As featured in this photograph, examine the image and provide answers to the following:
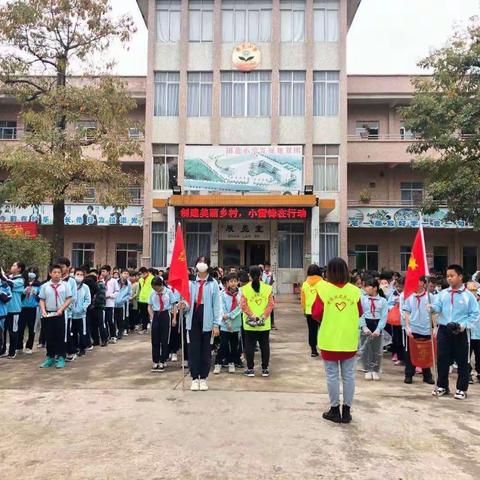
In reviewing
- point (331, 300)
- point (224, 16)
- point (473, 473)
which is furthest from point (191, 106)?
point (473, 473)

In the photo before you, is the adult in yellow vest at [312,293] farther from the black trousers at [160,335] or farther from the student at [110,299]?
the student at [110,299]

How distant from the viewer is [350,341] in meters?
4.80

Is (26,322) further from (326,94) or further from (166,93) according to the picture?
(326,94)

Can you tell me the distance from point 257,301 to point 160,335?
5.18ft

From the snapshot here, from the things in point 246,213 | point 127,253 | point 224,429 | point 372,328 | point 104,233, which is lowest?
point 224,429

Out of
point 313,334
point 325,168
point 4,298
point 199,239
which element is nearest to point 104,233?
point 199,239

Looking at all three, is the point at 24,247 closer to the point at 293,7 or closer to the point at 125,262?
the point at 125,262

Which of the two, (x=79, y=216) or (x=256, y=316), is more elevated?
(x=79, y=216)

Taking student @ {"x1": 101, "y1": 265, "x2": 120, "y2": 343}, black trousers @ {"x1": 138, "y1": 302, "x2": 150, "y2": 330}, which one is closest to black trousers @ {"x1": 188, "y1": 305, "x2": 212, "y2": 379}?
student @ {"x1": 101, "y1": 265, "x2": 120, "y2": 343}

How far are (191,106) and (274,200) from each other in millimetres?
6273

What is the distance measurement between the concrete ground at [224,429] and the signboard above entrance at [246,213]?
11.5m

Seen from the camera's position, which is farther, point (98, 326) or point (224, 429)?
point (98, 326)

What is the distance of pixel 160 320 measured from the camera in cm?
736

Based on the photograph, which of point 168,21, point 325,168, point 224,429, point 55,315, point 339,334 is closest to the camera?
point 224,429
